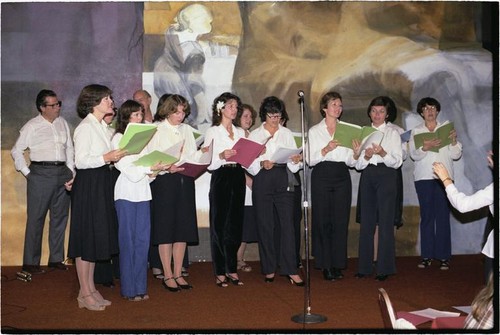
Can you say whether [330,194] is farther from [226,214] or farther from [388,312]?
[388,312]

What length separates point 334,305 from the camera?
5539mm

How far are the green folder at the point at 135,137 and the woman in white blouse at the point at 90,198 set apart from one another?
18 centimetres

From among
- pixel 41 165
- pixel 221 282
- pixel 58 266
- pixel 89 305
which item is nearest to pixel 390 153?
pixel 221 282

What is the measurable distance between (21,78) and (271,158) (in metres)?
3.31

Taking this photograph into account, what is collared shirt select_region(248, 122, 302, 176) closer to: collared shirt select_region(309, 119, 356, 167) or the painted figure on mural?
collared shirt select_region(309, 119, 356, 167)

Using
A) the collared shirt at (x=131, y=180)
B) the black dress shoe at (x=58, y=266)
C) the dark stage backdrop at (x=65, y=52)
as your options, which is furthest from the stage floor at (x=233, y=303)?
the dark stage backdrop at (x=65, y=52)

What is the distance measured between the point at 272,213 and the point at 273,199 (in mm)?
135

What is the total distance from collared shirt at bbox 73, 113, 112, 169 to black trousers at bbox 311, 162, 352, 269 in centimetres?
227

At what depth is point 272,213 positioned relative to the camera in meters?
6.60

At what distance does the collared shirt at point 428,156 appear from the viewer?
7520mm

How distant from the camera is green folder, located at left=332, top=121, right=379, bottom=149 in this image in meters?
6.37

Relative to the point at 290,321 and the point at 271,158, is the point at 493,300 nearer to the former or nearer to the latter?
the point at 290,321

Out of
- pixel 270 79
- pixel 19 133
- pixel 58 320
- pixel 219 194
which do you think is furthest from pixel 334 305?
pixel 19 133

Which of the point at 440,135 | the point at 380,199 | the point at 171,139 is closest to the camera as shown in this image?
the point at 171,139
